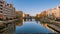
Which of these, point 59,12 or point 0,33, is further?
point 59,12

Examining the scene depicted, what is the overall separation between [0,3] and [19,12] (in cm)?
3541

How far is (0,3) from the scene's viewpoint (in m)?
45.4

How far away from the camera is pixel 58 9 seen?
52062 millimetres

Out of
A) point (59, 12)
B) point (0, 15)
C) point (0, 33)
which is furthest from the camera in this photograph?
point (59, 12)

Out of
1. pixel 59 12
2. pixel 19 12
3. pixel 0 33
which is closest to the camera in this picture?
pixel 0 33

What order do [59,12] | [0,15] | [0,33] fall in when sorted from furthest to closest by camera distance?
1. [59,12]
2. [0,15]
3. [0,33]

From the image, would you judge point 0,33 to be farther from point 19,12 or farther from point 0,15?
point 19,12

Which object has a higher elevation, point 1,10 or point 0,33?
point 1,10

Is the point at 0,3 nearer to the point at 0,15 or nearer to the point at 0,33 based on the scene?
the point at 0,15

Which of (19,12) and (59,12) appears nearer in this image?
(59,12)

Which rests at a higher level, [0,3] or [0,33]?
[0,3]

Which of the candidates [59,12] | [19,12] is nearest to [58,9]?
[59,12]

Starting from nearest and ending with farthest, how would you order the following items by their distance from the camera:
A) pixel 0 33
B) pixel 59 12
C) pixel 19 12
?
pixel 0 33
pixel 59 12
pixel 19 12

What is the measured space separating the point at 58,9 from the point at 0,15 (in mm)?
21823
